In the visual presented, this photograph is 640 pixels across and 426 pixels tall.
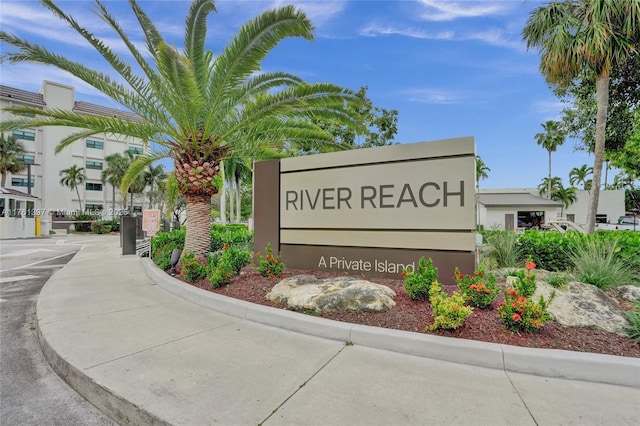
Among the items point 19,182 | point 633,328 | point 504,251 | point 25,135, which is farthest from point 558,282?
point 25,135

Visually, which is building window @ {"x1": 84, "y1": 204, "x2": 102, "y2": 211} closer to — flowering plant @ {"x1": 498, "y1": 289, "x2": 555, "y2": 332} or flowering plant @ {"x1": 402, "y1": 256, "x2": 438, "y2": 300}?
flowering plant @ {"x1": 402, "y1": 256, "x2": 438, "y2": 300}

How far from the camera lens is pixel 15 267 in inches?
420

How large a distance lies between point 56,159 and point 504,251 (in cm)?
5506

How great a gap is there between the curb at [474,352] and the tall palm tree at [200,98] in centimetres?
446

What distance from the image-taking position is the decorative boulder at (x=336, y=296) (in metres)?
4.40

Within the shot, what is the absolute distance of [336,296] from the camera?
4.59 m

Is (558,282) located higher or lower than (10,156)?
lower

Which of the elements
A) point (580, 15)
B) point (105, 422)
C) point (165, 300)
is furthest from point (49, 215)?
point (580, 15)

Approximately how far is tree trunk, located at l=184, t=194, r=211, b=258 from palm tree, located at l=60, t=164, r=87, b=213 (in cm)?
4433

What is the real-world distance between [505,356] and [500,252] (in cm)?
473

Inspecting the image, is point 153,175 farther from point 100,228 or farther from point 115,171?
point 100,228

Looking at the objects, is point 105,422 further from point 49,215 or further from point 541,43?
point 49,215

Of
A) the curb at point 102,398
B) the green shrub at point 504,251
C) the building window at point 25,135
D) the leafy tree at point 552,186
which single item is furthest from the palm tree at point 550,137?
the building window at point 25,135

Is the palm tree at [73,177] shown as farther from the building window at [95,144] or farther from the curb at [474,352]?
the curb at [474,352]
